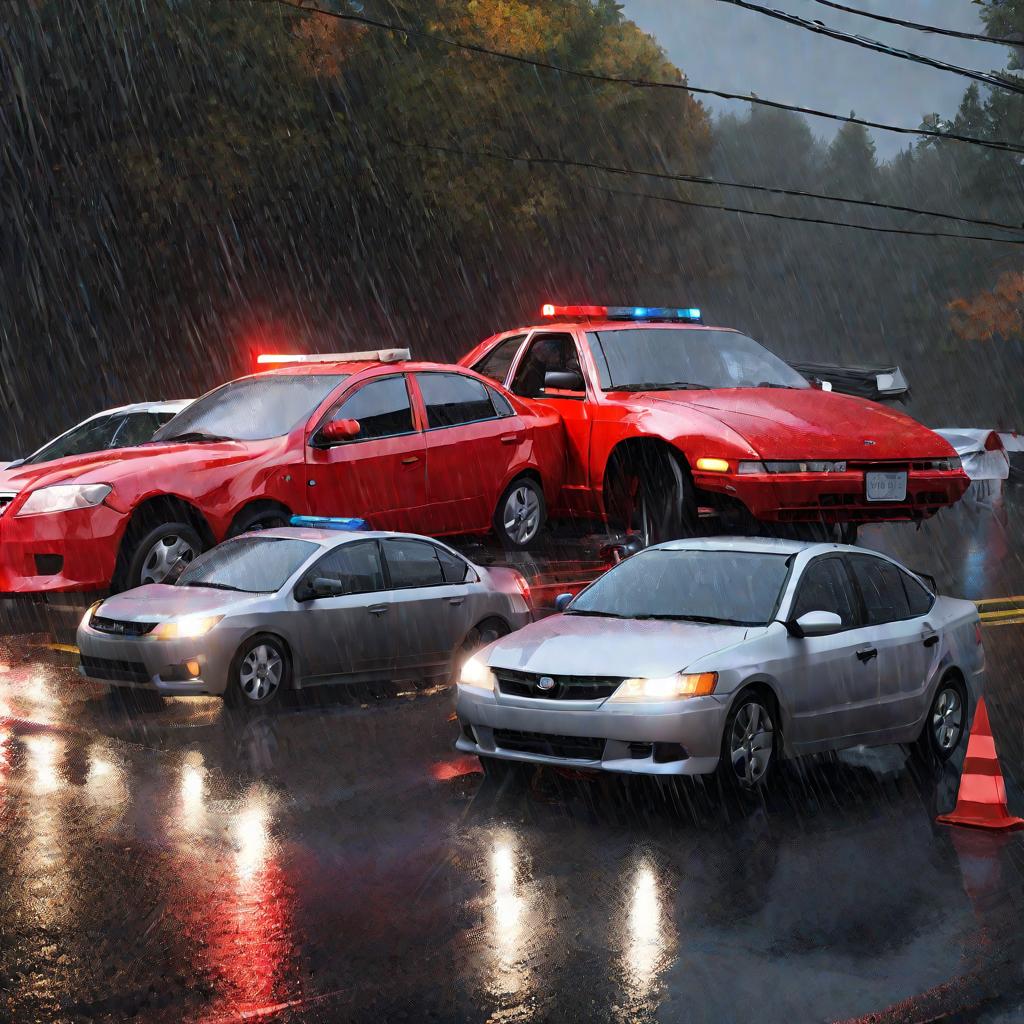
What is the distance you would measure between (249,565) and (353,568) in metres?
0.73

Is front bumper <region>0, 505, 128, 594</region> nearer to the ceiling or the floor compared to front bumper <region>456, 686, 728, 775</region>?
nearer to the ceiling

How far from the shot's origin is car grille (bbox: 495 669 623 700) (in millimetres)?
8117

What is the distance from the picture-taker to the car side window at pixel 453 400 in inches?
556

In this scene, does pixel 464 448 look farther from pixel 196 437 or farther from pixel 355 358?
pixel 196 437

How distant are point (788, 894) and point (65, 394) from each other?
25.4 meters

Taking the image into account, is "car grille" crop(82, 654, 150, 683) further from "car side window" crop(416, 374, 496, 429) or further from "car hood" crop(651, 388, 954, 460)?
"car hood" crop(651, 388, 954, 460)

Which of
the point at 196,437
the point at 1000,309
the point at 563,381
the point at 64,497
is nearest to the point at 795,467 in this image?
the point at 563,381

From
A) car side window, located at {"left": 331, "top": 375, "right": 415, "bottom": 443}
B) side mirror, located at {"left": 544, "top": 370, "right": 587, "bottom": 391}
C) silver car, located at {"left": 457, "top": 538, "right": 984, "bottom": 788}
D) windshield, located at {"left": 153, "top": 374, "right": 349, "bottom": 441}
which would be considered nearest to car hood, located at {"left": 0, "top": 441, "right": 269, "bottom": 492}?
windshield, located at {"left": 153, "top": 374, "right": 349, "bottom": 441}

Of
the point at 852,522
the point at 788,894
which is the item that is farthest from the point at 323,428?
the point at 788,894

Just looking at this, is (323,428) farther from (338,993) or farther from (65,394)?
(65,394)

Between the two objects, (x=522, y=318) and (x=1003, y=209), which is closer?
(x=522, y=318)

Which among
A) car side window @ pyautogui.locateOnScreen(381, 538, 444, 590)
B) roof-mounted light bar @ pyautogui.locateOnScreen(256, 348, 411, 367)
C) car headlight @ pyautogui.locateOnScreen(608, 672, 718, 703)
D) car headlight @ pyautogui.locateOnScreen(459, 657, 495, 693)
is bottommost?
car headlight @ pyautogui.locateOnScreen(608, 672, 718, 703)

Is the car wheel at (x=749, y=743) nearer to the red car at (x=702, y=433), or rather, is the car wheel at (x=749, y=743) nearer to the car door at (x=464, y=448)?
the red car at (x=702, y=433)

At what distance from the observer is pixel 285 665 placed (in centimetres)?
1077
